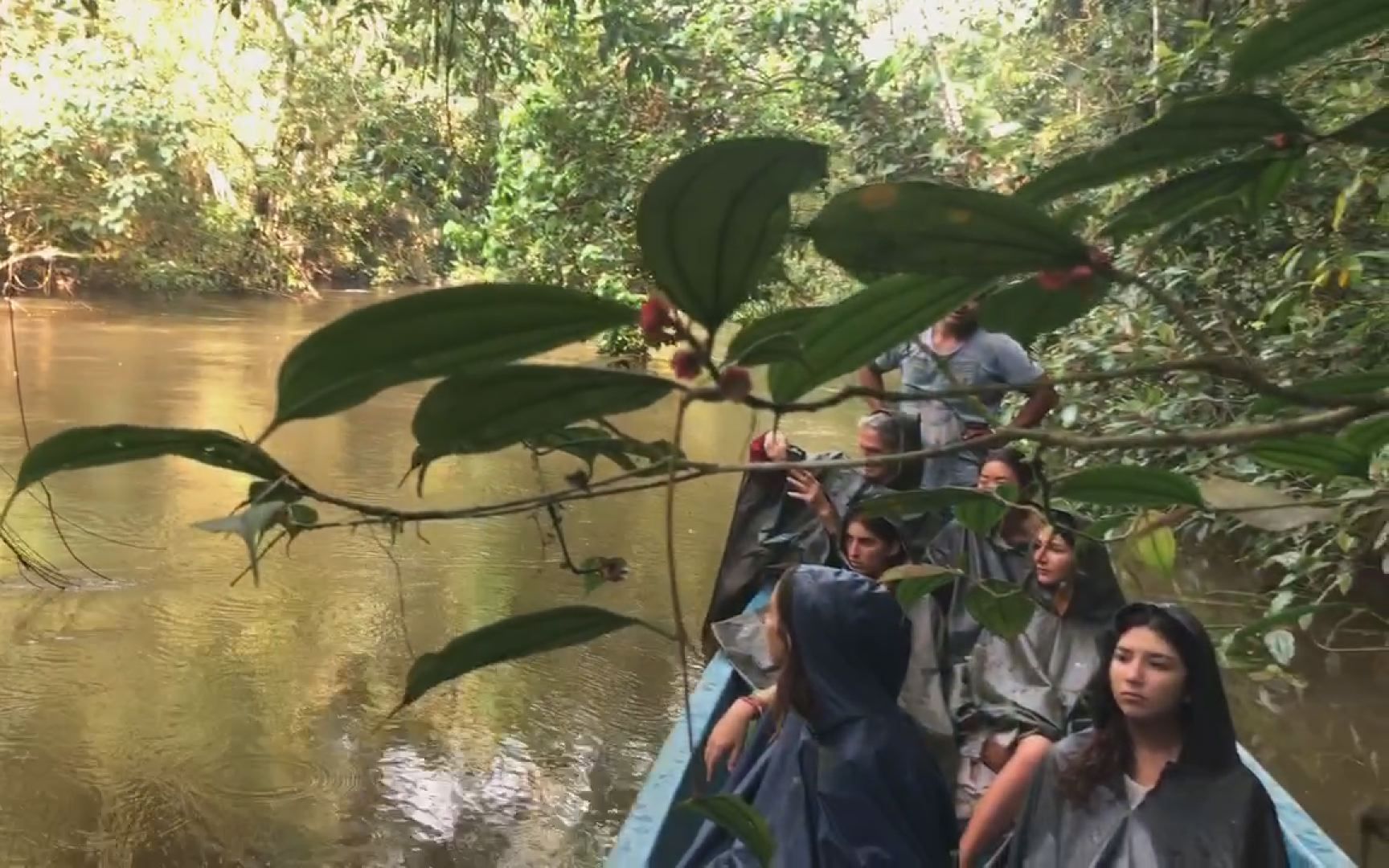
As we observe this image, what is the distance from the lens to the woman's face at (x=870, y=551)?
2.29 meters

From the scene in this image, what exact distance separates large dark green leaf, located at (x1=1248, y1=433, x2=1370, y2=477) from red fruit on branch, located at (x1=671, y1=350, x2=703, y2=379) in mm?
422

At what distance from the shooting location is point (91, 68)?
35.8 feet

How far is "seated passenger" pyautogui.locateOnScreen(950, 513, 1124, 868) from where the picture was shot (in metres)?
2.09

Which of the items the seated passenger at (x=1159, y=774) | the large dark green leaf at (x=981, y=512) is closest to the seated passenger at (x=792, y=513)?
the seated passenger at (x=1159, y=774)

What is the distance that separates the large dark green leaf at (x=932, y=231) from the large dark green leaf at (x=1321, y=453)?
33cm

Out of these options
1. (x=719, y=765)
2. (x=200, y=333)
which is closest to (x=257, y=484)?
(x=719, y=765)

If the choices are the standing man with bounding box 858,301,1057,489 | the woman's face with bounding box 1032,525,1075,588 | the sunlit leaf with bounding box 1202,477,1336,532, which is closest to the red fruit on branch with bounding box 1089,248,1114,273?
the sunlit leaf with bounding box 1202,477,1336,532

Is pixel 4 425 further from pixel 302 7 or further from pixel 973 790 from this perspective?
pixel 973 790

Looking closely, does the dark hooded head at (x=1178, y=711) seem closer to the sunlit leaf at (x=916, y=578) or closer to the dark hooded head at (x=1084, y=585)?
the dark hooded head at (x=1084, y=585)

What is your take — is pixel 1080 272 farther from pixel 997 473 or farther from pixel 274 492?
pixel 997 473

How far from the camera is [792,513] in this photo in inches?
127

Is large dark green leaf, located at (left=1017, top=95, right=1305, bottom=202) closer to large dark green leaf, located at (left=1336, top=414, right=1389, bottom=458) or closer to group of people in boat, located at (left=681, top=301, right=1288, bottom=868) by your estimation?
large dark green leaf, located at (left=1336, top=414, right=1389, bottom=458)

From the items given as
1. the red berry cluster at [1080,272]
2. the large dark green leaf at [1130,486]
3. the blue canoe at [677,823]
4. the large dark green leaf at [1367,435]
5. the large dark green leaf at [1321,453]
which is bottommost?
the blue canoe at [677,823]

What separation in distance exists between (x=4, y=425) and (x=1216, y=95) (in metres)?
7.56
